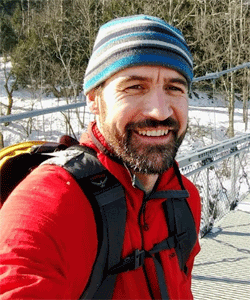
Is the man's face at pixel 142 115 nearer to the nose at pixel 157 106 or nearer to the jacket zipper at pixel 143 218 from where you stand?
the nose at pixel 157 106

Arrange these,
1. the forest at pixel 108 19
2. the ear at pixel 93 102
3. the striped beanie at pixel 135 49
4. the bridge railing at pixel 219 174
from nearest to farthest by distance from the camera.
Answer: the striped beanie at pixel 135 49 < the ear at pixel 93 102 < the bridge railing at pixel 219 174 < the forest at pixel 108 19

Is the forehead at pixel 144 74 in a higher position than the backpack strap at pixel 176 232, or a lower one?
higher

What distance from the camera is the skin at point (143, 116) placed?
1185mm

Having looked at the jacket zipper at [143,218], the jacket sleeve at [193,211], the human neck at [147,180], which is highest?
the human neck at [147,180]

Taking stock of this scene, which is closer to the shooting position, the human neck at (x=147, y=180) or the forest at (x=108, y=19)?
the human neck at (x=147, y=180)

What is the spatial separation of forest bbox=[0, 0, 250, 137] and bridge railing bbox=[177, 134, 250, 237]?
43.8 ft

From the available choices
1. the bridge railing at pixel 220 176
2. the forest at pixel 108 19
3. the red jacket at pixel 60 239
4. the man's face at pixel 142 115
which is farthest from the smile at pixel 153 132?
the forest at pixel 108 19

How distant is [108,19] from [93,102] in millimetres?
20495

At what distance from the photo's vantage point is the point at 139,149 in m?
1.21

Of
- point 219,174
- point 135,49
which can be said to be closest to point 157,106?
point 135,49

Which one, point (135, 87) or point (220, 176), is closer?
point (135, 87)

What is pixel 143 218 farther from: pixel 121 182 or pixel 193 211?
pixel 193 211

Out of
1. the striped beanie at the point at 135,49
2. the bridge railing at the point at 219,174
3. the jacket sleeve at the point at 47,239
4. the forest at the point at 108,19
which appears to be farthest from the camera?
the forest at the point at 108,19

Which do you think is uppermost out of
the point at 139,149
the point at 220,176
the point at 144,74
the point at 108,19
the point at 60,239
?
the point at 108,19
